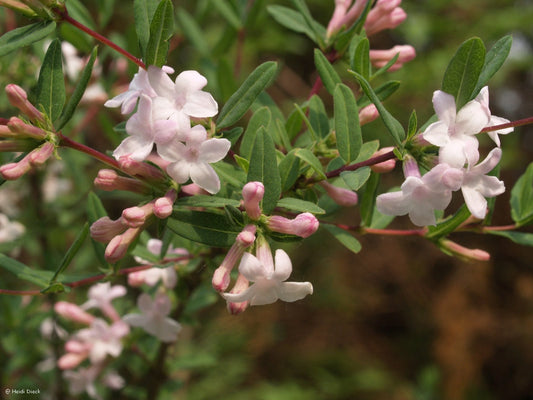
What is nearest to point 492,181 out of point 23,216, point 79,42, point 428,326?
point 79,42

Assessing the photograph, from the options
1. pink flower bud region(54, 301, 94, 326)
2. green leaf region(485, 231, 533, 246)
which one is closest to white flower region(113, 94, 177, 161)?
green leaf region(485, 231, 533, 246)

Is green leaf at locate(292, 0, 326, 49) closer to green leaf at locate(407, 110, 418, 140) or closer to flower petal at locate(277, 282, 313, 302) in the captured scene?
green leaf at locate(407, 110, 418, 140)

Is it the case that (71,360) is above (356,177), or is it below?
below

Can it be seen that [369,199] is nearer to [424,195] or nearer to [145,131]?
[424,195]

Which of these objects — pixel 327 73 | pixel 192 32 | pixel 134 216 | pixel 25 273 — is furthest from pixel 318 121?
pixel 192 32

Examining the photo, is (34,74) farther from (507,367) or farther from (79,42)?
(507,367)
